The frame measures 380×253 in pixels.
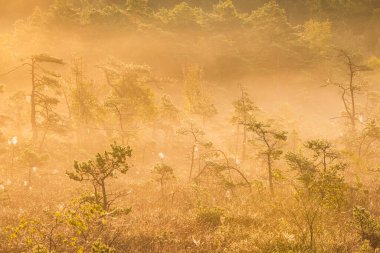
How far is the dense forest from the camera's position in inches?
328

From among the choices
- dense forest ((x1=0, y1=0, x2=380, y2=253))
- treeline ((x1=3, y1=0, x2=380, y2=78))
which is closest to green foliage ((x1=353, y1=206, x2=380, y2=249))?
dense forest ((x1=0, y1=0, x2=380, y2=253))

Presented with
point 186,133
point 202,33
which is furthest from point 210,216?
point 202,33

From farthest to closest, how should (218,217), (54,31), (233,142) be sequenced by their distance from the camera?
(54,31)
(233,142)
(218,217)

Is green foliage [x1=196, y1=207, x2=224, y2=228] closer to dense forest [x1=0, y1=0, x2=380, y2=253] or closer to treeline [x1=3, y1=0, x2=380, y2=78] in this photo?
dense forest [x1=0, y1=0, x2=380, y2=253]

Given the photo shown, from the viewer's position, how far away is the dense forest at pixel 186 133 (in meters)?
8.32

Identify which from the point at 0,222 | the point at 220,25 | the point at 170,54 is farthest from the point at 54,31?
the point at 0,222

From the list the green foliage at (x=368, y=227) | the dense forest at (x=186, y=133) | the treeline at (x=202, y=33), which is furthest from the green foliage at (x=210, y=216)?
the treeline at (x=202, y=33)

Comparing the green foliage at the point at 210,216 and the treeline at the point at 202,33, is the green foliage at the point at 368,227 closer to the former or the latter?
the green foliage at the point at 210,216

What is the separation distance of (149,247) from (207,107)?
1042 inches

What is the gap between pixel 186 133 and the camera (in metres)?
16.5

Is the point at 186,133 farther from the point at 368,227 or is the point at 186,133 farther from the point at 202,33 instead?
the point at 202,33

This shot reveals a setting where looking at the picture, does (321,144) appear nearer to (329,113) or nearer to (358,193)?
(358,193)

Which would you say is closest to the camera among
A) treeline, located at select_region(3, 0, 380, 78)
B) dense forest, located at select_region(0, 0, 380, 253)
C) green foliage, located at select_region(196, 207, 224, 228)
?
dense forest, located at select_region(0, 0, 380, 253)

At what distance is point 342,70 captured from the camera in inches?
1999
